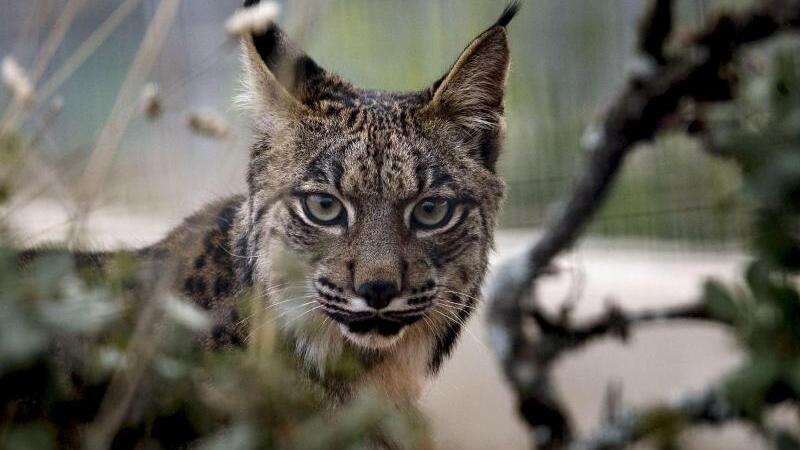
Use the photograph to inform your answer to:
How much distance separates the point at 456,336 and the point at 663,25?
1.17m

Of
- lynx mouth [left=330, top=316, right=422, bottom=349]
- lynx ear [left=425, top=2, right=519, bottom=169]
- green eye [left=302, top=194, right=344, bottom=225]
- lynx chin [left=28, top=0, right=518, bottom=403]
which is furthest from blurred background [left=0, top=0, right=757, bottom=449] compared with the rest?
lynx mouth [left=330, top=316, right=422, bottom=349]

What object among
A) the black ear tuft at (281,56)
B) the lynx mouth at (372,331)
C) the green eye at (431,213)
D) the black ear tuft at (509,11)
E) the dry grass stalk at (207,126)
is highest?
the black ear tuft at (509,11)

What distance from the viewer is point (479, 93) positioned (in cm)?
314

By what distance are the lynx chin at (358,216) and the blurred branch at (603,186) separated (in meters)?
0.66

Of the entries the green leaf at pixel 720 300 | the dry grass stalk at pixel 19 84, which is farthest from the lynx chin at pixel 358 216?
the green leaf at pixel 720 300

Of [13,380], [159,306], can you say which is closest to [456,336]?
[159,306]

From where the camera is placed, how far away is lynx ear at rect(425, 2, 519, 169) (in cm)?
299

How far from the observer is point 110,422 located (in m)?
1.52

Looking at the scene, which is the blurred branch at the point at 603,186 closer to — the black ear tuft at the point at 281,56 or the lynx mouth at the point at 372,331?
the black ear tuft at the point at 281,56

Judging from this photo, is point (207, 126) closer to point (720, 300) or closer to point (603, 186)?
point (720, 300)

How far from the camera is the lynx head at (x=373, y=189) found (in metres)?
2.85

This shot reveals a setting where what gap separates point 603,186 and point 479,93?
3.08ft

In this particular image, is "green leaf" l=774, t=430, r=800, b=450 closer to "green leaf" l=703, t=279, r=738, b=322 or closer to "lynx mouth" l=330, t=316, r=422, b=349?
"green leaf" l=703, t=279, r=738, b=322

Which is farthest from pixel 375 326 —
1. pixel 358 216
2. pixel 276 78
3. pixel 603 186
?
pixel 603 186
